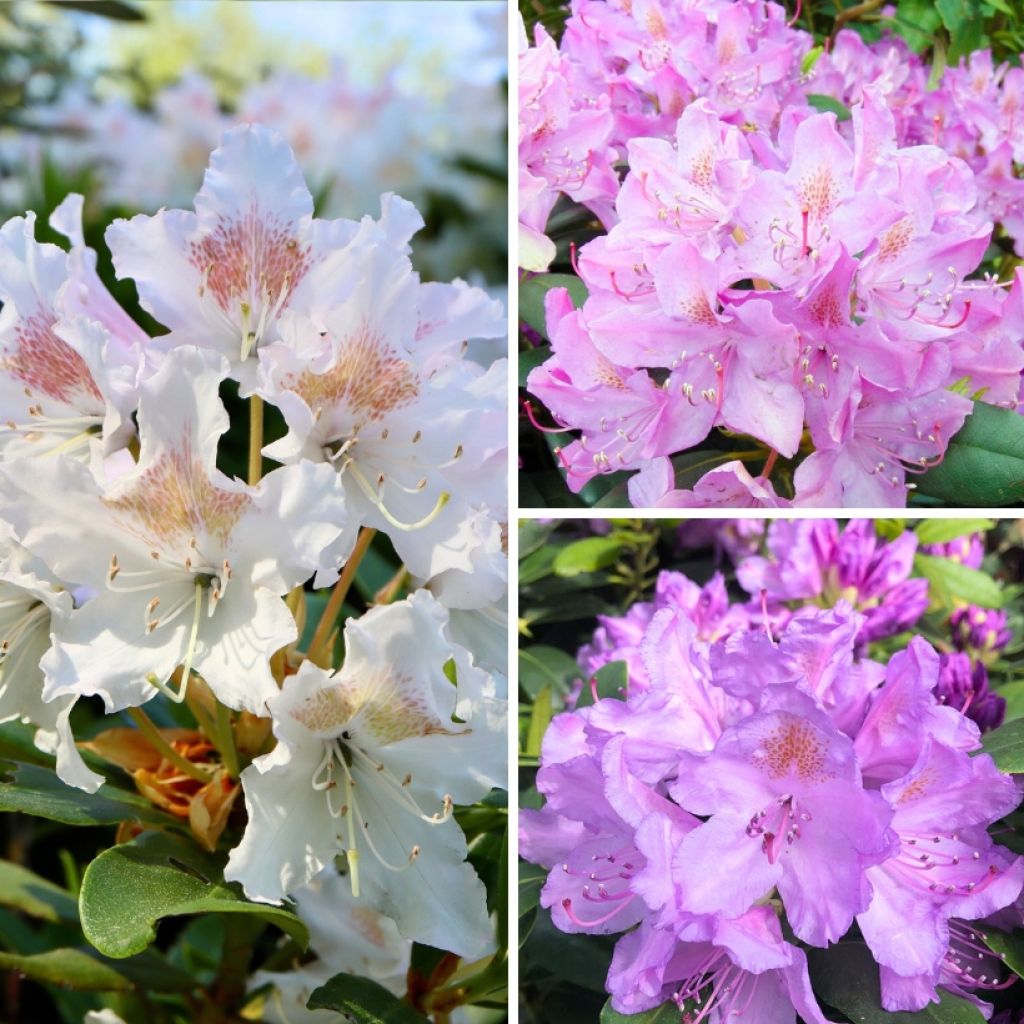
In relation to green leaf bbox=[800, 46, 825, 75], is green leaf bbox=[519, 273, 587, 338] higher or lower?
lower

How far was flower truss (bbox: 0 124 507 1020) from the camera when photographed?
0.69m

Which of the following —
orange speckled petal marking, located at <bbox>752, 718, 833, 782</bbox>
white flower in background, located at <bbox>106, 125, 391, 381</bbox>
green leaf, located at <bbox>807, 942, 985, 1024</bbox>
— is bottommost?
green leaf, located at <bbox>807, 942, 985, 1024</bbox>

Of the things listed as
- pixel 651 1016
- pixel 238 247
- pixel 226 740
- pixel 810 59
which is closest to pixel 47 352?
pixel 238 247

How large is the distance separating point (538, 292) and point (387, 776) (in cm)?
33

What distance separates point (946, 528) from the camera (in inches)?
38.3

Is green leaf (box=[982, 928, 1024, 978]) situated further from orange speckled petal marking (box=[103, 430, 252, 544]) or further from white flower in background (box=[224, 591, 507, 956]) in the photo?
orange speckled petal marking (box=[103, 430, 252, 544])

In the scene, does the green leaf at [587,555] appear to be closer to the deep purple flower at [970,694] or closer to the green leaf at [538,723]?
the green leaf at [538,723]

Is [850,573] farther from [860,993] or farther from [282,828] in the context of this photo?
[282,828]

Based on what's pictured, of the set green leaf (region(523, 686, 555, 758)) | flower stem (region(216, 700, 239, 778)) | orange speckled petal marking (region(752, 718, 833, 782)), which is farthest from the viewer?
green leaf (region(523, 686, 555, 758))

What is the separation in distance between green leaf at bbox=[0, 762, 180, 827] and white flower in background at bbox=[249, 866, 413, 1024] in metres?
0.17

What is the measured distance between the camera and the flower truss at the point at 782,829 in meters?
0.65

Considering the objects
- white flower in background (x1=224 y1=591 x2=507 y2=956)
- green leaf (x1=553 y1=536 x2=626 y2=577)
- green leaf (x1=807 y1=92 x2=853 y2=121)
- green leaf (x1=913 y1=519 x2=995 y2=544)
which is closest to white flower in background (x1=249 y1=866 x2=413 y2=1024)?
white flower in background (x1=224 y1=591 x2=507 y2=956)

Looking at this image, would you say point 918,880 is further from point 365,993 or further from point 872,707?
point 365,993

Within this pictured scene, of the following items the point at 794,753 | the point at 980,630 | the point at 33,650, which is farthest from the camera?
the point at 980,630
